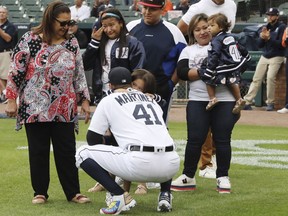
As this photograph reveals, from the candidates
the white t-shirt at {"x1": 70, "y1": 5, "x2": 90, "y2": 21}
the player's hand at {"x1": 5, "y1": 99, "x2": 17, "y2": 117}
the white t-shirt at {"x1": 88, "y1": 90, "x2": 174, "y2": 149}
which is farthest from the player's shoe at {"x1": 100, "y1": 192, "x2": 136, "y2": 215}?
the white t-shirt at {"x1": 70, "y1": 5, "x2": 90, "y2": 21}

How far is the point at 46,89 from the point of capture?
25.9 feet

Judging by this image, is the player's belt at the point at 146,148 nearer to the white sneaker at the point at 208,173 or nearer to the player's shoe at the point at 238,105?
the player's shoe at the point at 238,105

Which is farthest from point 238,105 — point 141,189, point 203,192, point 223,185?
point 141,189

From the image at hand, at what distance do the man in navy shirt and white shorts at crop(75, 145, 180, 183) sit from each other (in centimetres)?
165

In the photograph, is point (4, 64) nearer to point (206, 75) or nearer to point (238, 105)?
point (206, 75)

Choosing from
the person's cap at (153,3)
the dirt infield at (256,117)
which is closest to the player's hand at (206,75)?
the person's cap at (153,3)

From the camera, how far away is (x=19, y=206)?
7941mm

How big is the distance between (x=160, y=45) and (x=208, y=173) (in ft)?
5.57

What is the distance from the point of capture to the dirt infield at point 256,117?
16.9m

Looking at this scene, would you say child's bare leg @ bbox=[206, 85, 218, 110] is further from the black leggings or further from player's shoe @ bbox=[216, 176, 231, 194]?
the black leggings

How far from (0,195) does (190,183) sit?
5.83 feet

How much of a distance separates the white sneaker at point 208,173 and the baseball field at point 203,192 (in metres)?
0.14

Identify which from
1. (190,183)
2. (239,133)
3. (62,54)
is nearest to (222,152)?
(190,183)

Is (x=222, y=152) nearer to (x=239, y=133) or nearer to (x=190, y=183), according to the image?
(x=190, y=183)
